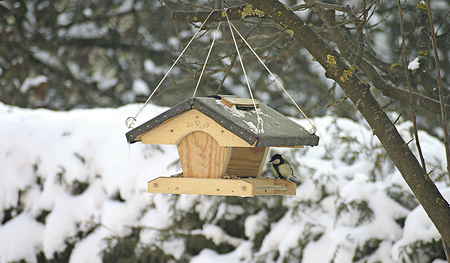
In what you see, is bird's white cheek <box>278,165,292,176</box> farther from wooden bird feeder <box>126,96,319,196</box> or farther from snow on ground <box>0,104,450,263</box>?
snow on ground <box>0,104,450,263</box>

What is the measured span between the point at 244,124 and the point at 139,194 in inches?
74.8

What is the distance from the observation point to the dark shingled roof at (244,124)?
6.11 feet

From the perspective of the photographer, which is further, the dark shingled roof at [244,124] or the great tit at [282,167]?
the great tit at [282,167]

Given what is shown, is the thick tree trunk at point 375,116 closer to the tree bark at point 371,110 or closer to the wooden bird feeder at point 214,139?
the tree bark at point 371,110

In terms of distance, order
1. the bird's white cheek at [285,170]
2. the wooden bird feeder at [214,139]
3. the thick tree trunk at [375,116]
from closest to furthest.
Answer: the thick tree trunk at [375,116] → the wooden bird feeder at [214,139] → the bird's white cheek at [285,170]

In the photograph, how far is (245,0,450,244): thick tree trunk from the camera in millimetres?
1848

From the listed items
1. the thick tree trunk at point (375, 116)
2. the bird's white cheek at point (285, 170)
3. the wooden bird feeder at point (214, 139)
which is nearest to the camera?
the thick tree trunk at point (375, 116)

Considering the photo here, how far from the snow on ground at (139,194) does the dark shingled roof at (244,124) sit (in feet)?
3.95

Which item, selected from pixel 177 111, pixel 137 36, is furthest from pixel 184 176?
pixel 137 36

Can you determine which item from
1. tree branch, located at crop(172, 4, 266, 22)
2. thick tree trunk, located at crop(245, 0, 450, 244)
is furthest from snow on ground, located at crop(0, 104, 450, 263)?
tree branch, located at crop(172, 4, 266, 22)

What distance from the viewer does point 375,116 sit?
193 centimetres

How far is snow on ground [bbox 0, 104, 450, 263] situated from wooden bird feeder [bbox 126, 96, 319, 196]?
103 centimetres

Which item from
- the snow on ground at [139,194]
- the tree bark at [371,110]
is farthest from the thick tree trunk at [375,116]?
the snow on ground at [139,194]

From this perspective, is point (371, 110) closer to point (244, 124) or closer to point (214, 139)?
point (244, 124)
